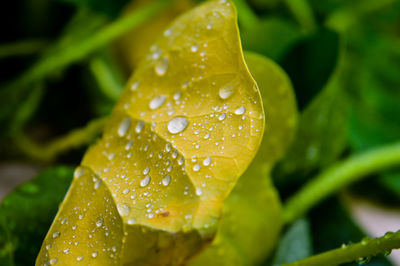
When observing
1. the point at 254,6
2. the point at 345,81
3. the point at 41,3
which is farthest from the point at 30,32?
the point at 345,81

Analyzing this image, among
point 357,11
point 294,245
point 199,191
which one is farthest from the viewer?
point 357,11

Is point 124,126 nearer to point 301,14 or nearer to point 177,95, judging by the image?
point 177,95

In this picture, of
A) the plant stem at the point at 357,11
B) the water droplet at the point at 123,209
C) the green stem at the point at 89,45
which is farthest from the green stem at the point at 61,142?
the plant stem at the point at 357,11

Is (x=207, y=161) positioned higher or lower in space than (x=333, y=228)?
higher

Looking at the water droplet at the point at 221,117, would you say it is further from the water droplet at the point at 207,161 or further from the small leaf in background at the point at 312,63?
the small leaf in background at the point at 312,63

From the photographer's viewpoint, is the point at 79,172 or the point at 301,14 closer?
the point at 79,172

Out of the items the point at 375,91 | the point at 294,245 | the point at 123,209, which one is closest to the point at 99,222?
the point at 123,209

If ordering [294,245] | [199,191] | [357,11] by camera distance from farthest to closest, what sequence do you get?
[357,11]
[294,245]
[199,191]
